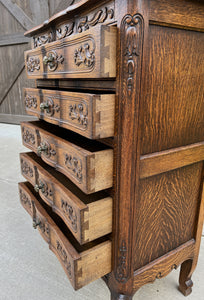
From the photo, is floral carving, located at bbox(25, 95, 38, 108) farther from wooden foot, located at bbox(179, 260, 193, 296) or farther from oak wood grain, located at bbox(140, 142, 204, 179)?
wooden foot, located at bbox(179, 260, 193, 296)

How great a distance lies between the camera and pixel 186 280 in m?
0.84

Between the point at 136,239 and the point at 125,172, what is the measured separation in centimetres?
22

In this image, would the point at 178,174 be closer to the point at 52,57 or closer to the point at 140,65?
the point at 140,65

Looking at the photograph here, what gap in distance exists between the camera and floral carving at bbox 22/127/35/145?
0.90 metres

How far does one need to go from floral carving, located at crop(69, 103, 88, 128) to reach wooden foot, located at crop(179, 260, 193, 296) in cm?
66

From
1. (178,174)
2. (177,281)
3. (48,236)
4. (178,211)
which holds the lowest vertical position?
(177,281)

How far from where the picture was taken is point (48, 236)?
0.80 m

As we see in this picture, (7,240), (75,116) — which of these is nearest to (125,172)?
(75,116)

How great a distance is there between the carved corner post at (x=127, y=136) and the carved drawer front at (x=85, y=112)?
27 mm

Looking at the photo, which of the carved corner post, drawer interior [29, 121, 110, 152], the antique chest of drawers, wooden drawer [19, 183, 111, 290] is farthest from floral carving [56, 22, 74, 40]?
wooden drawer [19, 183, 111, 290]

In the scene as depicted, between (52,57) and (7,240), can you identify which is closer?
(52,57)

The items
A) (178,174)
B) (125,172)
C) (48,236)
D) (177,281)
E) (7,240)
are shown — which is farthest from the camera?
(7,240)

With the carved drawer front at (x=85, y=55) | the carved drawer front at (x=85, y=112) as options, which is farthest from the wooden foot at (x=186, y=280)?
the carved drawer front at (x=85, y=55)

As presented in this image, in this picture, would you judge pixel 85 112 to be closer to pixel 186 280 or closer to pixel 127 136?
pixel 127 136
